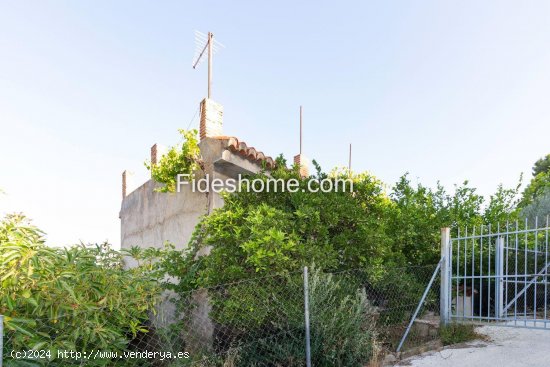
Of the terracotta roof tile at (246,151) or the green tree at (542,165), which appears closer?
the terracotta roof tile at (246,151)

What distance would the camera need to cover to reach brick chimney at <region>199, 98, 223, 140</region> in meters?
7.13

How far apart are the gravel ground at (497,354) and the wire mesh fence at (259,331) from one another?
1.78 ft

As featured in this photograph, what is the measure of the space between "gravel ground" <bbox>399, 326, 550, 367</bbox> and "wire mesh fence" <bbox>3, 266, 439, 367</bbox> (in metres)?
0.54

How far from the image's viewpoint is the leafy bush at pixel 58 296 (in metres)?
3.61

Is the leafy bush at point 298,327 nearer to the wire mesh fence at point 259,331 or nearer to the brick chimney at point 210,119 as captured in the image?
the wire mesh fence at point 259,331

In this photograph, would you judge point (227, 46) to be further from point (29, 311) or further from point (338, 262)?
point (29, 311)

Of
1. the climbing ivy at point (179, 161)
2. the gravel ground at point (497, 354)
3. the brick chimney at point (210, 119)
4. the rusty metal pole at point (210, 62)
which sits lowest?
the gravel ground at point (497, 354)

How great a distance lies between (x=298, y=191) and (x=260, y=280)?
4.86ft

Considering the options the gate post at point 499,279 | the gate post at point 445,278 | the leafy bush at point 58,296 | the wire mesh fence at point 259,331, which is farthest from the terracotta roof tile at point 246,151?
the gate post at point 499,279

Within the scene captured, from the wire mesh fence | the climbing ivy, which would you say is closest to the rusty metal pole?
the climbing ivy

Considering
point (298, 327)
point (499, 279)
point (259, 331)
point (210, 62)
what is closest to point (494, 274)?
point (499, 279)

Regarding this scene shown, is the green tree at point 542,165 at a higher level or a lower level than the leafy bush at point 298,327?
higher

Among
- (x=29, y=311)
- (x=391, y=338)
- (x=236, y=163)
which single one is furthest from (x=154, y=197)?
(x=391, y=338)

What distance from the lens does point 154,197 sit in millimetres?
8945
